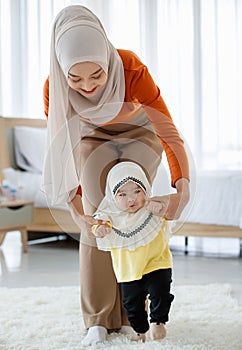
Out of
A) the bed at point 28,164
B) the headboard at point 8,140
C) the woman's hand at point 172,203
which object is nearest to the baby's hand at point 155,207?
the woman's hand at point 172,203

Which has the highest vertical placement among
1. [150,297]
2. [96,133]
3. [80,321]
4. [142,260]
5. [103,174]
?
[96,133]

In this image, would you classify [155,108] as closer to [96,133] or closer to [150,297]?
[96,133]

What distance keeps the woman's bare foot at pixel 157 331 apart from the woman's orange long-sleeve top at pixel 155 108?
408 mm

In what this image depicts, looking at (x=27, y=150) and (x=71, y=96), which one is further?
(x=27, y=150)

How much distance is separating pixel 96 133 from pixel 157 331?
0.62m

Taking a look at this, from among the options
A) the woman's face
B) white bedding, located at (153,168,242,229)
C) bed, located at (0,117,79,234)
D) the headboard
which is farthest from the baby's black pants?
the headboard

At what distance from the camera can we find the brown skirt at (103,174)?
2.03 meters

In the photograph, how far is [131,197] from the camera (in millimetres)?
1862

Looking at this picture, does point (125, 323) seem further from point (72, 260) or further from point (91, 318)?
point (72, 260)

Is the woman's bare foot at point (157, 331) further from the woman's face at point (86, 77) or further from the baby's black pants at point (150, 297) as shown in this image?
the woman's face at point (86, 77)

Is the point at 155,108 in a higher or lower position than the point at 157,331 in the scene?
higher

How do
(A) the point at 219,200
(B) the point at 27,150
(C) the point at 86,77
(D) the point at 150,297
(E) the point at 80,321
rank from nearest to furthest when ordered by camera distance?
(C) the point at 86,77 < (D) the point at 150,297 < (E) the point at 80,321 < (A) the point at 219,200 < (B) the point at 27,150

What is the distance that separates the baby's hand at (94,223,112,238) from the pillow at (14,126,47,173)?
2.88 m

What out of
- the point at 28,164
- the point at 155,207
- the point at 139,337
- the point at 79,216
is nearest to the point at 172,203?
the point at 155,207
